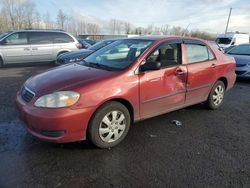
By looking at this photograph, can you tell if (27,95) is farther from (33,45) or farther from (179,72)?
(33,45)

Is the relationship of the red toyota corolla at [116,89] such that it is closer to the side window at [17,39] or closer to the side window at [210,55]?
the side window at [210,55]

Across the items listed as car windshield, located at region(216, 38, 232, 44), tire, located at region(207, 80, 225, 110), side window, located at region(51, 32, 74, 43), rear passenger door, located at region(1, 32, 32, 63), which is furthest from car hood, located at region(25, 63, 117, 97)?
car windshield, located at region(216, 38, 232, 44)

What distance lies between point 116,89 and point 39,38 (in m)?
8.73

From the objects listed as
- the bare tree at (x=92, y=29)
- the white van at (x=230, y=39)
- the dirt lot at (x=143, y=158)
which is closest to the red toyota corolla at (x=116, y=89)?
the dirt lot at (x=143, y=158)

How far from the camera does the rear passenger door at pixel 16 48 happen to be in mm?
10180

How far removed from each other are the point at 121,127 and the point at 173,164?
920 millimetres

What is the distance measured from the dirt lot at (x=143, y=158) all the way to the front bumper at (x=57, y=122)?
0.31 m

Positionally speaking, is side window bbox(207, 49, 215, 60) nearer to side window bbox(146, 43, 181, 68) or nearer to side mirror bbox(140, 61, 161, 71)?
side window bbox(146, 43, 181, 68)

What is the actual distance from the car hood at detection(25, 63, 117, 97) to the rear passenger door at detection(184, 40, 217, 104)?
1.72m

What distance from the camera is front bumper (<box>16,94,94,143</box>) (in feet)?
9.48

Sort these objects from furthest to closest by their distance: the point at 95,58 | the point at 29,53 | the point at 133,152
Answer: the point at 29,53 → the point at 95,58 → the point at 133,152

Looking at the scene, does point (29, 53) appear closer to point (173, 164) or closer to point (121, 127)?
point (121, 127)

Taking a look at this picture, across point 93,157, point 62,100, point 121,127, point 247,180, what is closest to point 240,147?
point 247,180

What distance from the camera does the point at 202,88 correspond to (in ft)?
15.3
